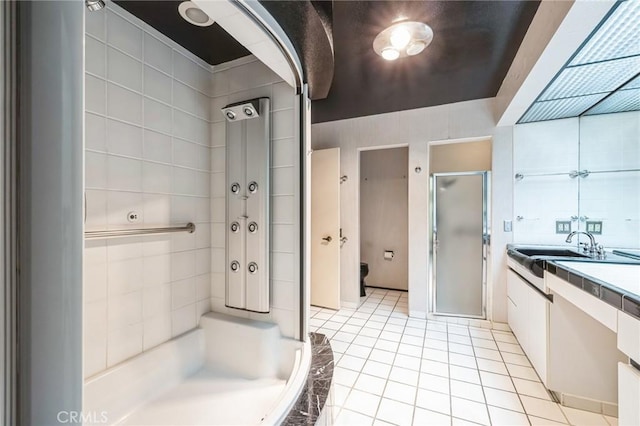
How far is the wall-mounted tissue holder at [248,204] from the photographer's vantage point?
5.61 feet

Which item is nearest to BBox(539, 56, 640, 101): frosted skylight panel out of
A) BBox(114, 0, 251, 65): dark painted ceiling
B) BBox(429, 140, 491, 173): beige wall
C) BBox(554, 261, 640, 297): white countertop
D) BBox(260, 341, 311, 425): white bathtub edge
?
BBox(429, 140, 491, 173): beige wall

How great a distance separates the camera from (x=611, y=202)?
2297mm

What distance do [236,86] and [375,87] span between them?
4.20 feet

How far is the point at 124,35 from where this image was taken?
1.41 metres

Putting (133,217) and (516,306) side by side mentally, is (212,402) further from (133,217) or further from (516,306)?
(516,306)

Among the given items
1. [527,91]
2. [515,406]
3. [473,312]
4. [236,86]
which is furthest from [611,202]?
[236,86]

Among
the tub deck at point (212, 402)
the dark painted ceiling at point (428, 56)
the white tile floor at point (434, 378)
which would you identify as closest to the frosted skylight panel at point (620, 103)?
the dark painted ceiling at point (428, 56)

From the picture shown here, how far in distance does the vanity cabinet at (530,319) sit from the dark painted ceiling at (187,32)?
259 cm

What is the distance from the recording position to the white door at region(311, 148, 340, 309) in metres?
3.05

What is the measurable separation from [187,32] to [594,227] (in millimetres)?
3558

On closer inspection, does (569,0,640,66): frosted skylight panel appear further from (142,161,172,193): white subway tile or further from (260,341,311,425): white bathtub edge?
(142,161,172,193): white subway tile

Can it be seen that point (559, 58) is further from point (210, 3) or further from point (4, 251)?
point (4, 251)

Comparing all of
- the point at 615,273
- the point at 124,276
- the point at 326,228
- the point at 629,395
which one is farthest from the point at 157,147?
the point at 615,273

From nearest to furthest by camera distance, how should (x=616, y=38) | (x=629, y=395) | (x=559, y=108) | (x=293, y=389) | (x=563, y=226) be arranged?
(x=629, y=395), (x=293, y=389), (x=616, y=38), (x=559, y=108), (x=563, y=226)
